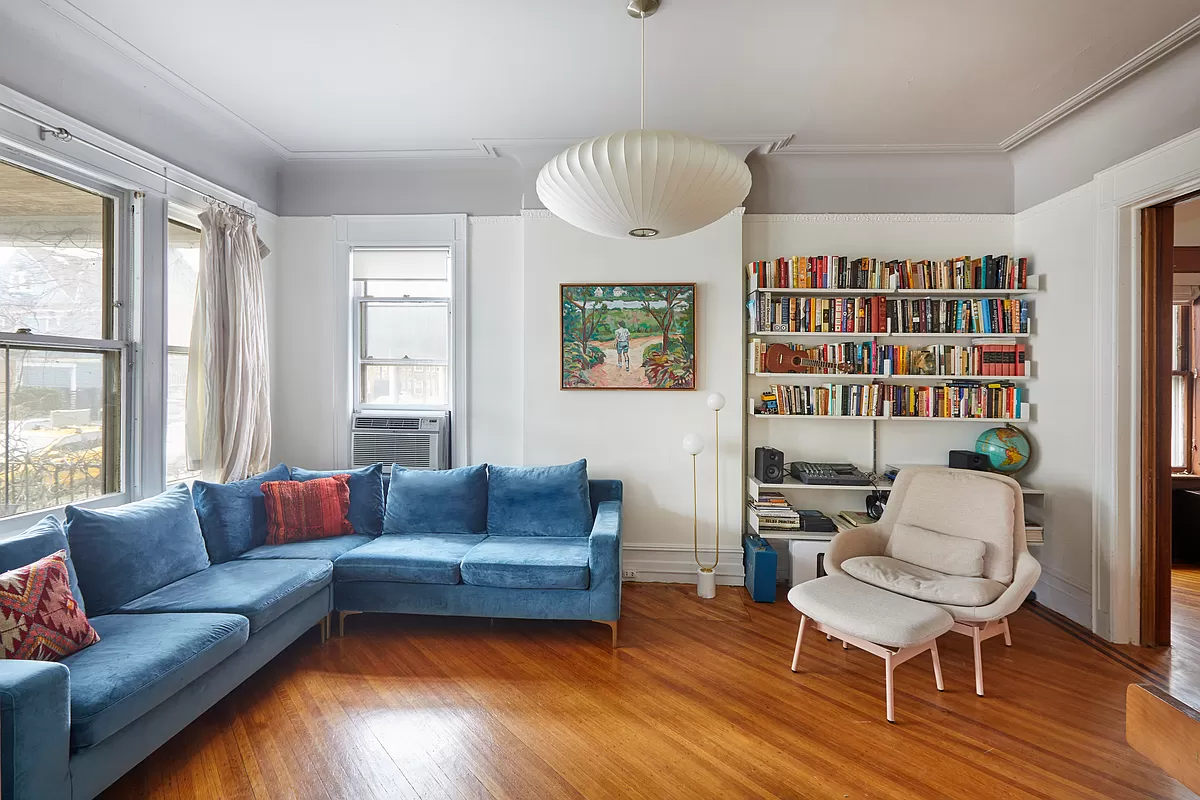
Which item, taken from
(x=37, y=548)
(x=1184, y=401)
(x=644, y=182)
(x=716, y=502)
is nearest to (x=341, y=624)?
(x=37, y=548)

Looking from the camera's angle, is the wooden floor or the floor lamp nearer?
the wooden floor

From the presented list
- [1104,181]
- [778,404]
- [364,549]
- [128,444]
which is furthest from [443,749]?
[1104,181]

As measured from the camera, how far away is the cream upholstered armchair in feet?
8.07

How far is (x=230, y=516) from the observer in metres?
2.98

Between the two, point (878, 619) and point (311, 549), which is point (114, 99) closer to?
point (311, 549)

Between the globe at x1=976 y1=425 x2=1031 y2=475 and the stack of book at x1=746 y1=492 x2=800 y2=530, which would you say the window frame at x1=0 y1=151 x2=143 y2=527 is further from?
the globe at x1=976 y1=425 x2=1031 y2=475

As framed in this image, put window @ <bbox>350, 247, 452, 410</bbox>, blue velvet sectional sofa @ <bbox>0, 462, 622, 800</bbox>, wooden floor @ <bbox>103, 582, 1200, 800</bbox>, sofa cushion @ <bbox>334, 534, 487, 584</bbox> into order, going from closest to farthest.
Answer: blue velvet sectional sofa @ <bbox>0, 462, 622, 800</bbox> < wooden floor @ <bbox>103, 582, 1200, 800</bbox> < sofa cushion @ <bbox>334, 534, 487, 584</bbox> < window @ <bbox>350, 247, 452, 410</bbox>

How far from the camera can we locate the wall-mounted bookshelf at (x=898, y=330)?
352cm

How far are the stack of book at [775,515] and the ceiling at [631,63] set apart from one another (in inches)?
91.7

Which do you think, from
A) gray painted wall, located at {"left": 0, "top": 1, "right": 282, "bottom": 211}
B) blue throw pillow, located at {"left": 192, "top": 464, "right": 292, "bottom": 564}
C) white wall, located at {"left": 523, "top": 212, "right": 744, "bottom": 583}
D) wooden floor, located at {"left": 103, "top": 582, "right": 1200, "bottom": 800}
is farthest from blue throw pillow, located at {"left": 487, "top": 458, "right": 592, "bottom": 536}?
gray painted wall, located at {"left": 0, "top": 1, "right": 282, "bottom": 211}

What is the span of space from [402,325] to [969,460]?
3.92 meters

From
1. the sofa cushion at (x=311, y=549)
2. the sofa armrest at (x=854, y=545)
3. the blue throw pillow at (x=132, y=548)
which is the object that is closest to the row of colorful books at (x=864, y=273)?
the sofa armrest at (x=854, y=545)

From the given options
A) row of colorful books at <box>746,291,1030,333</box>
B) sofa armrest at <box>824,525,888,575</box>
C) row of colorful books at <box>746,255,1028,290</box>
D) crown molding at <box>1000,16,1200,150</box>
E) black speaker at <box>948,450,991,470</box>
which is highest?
crown molding at <box>1000,16,1200,150</box>

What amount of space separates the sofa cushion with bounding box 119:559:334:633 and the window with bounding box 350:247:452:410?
1476 mm
